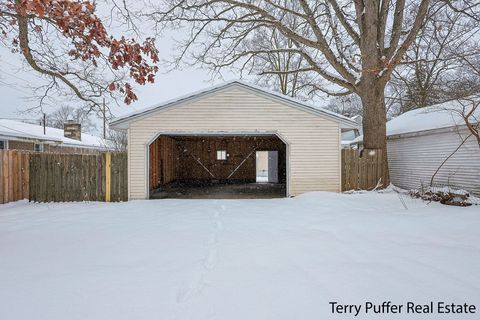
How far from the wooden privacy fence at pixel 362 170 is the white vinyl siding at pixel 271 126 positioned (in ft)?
1.30

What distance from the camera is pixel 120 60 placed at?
378cm

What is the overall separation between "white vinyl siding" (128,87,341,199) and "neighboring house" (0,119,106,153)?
41.4ft

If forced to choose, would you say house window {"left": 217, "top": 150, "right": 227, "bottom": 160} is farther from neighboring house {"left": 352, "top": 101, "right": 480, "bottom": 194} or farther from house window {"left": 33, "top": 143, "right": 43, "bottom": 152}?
house window {"left": 33, "top": 143, "right": 43, "bottom": 152}

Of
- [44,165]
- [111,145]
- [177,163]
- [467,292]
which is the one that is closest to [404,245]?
[467,292]

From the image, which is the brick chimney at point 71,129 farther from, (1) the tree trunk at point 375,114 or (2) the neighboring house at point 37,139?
(1) the tree trunk at point 375,114

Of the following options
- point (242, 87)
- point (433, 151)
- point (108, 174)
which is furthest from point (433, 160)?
point (108, 174)

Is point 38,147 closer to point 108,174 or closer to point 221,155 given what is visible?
point 221,155

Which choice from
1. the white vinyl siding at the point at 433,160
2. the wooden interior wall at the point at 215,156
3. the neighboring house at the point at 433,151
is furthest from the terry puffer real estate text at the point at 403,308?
the wooden interior wall at the point at 215,156

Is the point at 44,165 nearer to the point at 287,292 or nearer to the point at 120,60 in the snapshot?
the point at 120,60

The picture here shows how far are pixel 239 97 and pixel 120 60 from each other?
22.3 ft

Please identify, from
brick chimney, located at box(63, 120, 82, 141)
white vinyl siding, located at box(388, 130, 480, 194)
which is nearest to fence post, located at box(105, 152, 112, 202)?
white vinyl siding, located at box(388, 130, 480, 194)

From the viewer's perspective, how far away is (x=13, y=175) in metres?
9.20

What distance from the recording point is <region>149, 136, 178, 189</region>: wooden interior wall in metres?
13.8

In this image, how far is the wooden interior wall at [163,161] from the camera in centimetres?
1384
